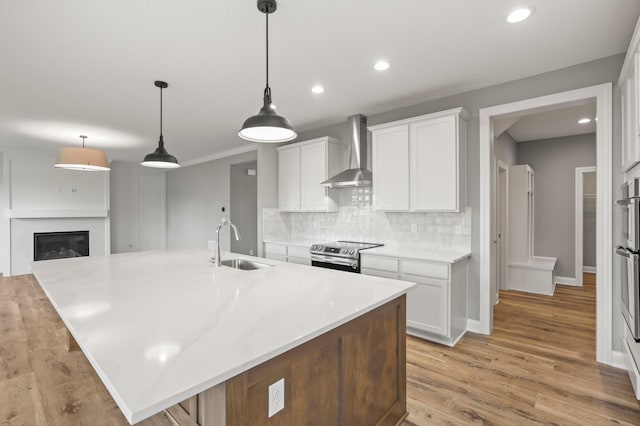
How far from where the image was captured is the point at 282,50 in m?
2.52

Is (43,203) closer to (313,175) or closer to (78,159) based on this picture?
(78,159)

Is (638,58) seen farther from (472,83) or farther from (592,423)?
(592,423)

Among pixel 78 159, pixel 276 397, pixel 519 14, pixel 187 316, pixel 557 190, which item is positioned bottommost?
pixel 276 397

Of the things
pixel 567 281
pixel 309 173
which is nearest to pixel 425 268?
pixel 309 173

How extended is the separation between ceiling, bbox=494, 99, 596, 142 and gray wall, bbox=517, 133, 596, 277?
20 cm

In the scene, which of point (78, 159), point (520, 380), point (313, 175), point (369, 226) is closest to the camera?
point (520, 380)

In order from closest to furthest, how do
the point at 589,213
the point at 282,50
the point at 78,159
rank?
the point at 282,50 → the point at 78,159 → the point at 589,213

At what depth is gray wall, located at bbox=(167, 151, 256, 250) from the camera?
6906 mm

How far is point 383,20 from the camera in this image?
2137 millimetres

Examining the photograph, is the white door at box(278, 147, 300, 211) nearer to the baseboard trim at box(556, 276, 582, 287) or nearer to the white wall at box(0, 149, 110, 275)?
the baseboard trim at box(556, 276, 582, 287)

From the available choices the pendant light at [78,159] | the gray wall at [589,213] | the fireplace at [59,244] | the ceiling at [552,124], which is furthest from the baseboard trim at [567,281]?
the fireplace at [59,244]

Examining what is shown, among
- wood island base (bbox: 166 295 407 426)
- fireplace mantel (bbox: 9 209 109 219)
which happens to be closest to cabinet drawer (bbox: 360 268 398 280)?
wood island base (bbox: 166 295 407 426)

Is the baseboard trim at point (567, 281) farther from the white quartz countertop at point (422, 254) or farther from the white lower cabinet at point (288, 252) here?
the white lower cabinet at point (288, 252)

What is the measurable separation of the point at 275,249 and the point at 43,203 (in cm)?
550
